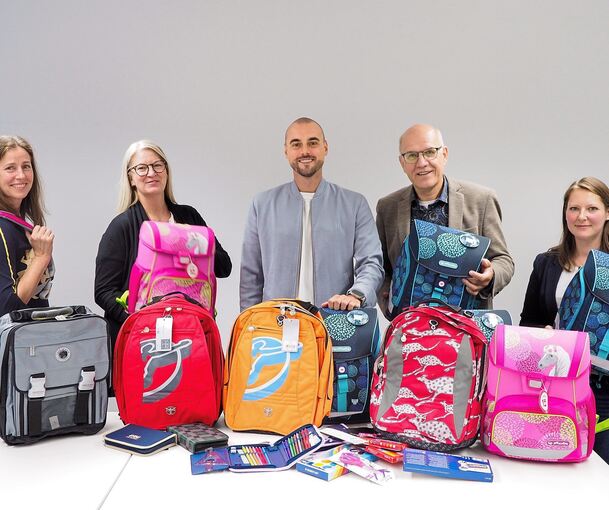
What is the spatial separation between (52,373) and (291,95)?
3.07 metres

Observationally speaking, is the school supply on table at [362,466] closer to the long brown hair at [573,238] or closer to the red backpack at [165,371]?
the red backpack at [165,371]

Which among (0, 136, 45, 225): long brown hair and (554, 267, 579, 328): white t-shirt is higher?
(0, 136, 45, 225): long brown hair

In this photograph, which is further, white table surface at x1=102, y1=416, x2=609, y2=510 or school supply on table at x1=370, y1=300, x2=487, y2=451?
school supply on table at x1=370, y1=300, x2=487, y2=451

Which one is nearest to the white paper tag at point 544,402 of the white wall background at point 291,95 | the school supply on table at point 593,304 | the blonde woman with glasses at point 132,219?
the school supply on table at point 593,304

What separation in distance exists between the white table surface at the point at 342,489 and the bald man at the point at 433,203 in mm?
1211

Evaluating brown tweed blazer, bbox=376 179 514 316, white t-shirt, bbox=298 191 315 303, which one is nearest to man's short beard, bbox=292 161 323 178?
white t-shirt, bbox=298 191 315 303

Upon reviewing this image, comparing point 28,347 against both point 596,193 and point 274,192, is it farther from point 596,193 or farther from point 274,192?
point 596,193

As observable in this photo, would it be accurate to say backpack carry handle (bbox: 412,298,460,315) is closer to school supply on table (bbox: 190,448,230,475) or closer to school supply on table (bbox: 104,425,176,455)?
school supply on table (bbox: 190,448,230,475)

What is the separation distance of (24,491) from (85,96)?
3502 mm

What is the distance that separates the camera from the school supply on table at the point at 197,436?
6.53 feet

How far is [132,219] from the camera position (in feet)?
9.47

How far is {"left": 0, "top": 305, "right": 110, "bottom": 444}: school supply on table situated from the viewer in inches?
79.3

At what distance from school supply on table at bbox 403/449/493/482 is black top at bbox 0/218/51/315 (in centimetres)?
157

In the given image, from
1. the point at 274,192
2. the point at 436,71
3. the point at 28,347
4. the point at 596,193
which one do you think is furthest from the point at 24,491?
the point at 436,71
